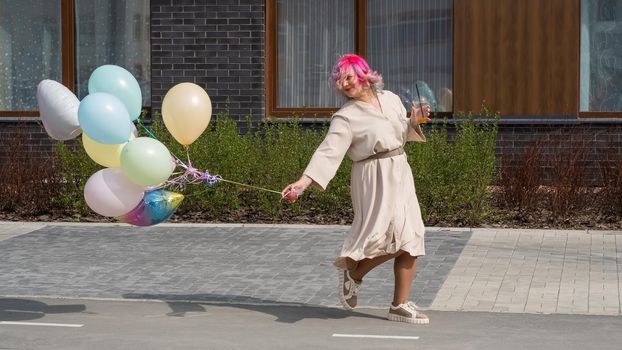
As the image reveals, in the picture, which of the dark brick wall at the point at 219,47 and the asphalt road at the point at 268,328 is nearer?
the asphalt road at the point at 268,328

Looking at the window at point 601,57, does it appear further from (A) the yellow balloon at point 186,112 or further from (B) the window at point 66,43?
(A) the yellow balloon at point 186,112

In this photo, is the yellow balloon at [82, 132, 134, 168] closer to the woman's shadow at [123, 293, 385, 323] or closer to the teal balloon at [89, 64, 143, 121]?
the teal balloon at [89, 64, 143, 121]

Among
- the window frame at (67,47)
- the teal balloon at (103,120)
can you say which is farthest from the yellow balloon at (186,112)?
the window frame at (67,47)

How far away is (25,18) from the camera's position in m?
18.6

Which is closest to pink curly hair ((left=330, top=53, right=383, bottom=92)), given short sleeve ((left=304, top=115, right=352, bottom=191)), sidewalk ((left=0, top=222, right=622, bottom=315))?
short sleeve ((left=304, top=115, right=352, bottom=191))

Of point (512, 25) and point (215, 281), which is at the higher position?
point (512, 25)

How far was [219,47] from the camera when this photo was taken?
57.5 feet

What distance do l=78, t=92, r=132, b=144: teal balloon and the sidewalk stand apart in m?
1.57

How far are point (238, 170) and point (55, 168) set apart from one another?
6.69 feet

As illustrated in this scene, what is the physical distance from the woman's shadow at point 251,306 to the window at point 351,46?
775 cm

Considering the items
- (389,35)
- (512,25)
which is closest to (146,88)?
(389,35)

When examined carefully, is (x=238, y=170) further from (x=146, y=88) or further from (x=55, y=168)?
(x=146, y=88)

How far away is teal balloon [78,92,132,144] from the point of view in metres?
8.73

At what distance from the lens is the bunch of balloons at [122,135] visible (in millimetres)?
8750
